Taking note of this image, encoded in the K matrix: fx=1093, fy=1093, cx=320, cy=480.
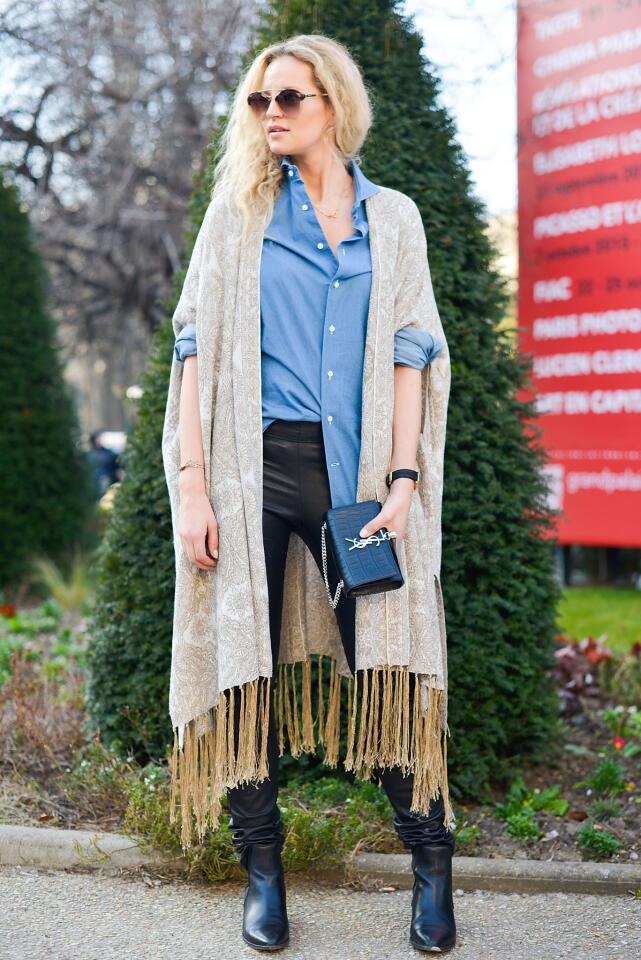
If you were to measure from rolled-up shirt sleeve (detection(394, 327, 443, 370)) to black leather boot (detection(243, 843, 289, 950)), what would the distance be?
1.24 metres

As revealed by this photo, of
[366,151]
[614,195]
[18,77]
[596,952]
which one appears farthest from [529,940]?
[18,77]

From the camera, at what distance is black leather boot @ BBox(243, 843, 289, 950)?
2.65 meters

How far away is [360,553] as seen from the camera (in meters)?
2.50

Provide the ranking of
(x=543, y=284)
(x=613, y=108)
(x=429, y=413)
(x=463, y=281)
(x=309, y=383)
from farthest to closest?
(x=543, y=284) < (x=613, y=108) < (x=463, y=281) < (x=429, y=413) < (x=309, y=383)

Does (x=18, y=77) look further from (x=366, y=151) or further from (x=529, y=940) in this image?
(x=529, y=940)

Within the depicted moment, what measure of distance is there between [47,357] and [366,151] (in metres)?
5.04

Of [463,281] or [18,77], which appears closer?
[463,281]

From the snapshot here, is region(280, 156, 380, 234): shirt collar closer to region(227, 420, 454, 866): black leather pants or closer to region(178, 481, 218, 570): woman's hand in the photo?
region(227, 420, 454, 866): black leather pants

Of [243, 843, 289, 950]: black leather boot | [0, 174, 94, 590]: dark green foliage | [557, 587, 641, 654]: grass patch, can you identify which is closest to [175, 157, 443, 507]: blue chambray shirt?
[243, 843, 289, 950]: black leather boot

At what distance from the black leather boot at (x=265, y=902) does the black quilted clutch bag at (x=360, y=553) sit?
2.34ft

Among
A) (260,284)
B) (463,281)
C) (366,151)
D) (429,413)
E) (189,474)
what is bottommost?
(189,474)

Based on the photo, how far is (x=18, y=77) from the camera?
8.74m

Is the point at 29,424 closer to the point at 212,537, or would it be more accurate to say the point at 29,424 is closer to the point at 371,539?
the point at 212,537

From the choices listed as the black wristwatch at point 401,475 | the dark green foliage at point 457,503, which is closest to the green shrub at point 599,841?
the dark green foliage at point 457,503
